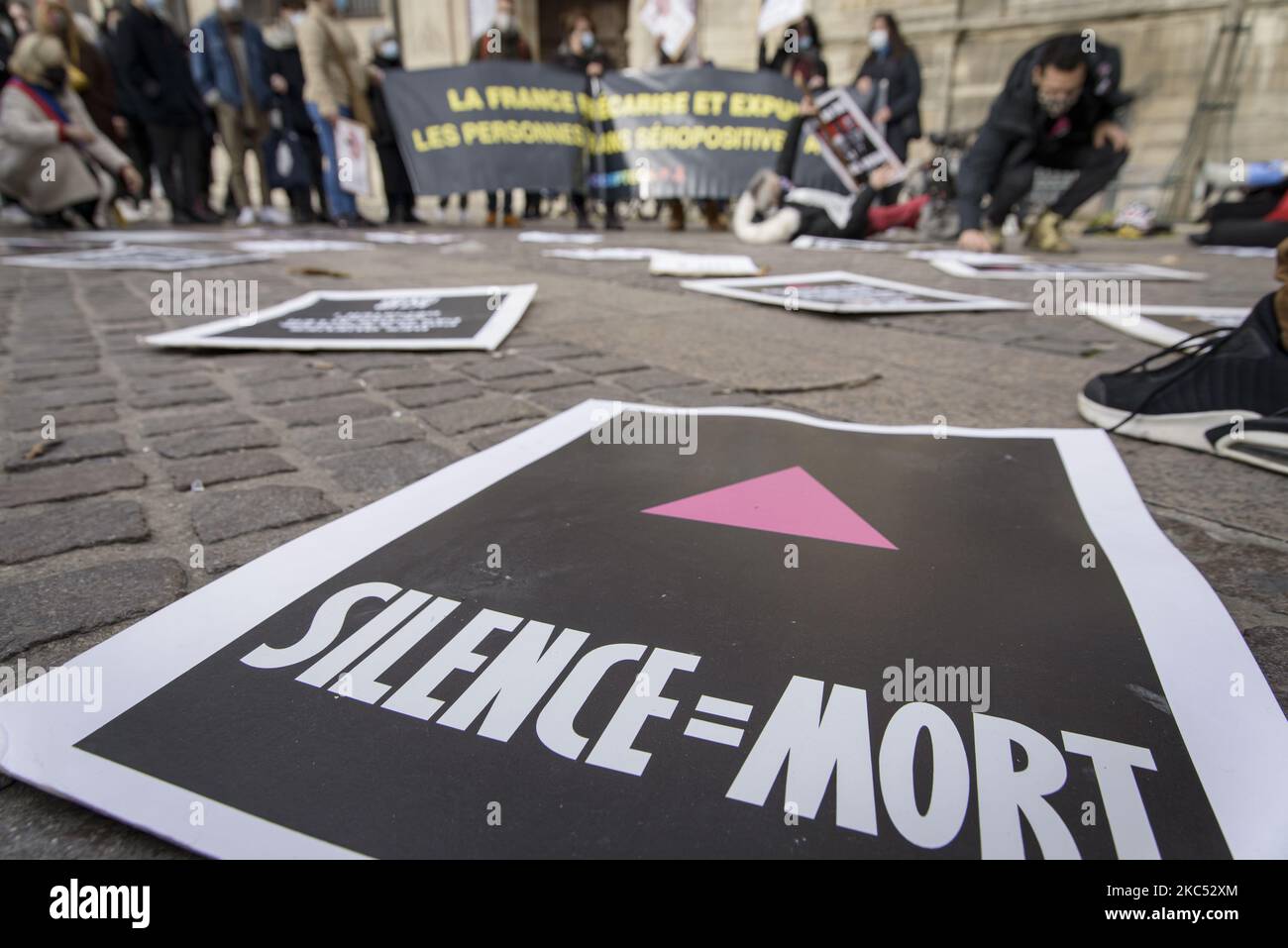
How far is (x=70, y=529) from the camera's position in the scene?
1.01m

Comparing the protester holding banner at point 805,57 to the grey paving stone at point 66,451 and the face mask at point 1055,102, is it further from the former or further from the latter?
the grey paving stone at point 66,451

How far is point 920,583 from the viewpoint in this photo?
81 centimetres

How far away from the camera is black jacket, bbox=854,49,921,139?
6.70m

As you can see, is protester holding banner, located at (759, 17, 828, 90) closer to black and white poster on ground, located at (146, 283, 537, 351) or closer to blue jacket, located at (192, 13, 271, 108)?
blue jacket, located at (192, 13, 271, 108)

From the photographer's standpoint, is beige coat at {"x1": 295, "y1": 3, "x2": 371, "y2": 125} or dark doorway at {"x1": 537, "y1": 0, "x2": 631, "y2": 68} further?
dark doorway at {"x1": 537, "y1": 0, "x2": 631, "y2": 68}

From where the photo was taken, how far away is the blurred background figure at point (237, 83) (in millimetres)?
7438

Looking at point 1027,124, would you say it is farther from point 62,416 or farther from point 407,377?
point 62,416

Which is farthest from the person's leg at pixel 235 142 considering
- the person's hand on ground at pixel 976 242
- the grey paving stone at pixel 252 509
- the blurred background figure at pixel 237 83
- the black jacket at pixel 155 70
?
the grey paving stone at pixel 252 509

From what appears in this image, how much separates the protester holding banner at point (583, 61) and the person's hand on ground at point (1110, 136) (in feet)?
13.8

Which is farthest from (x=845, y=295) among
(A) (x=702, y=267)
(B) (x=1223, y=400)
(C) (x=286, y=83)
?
(C) (x=286, y=83)

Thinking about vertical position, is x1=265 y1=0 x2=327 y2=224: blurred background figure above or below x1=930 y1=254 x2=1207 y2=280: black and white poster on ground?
above

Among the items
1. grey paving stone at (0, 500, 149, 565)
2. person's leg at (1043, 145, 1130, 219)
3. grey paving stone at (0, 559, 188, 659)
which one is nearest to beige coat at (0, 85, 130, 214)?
grey paving stone at (0, 500, 149, 565)

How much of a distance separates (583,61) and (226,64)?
143 inches

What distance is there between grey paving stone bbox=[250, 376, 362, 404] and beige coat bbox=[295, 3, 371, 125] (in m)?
6.52
